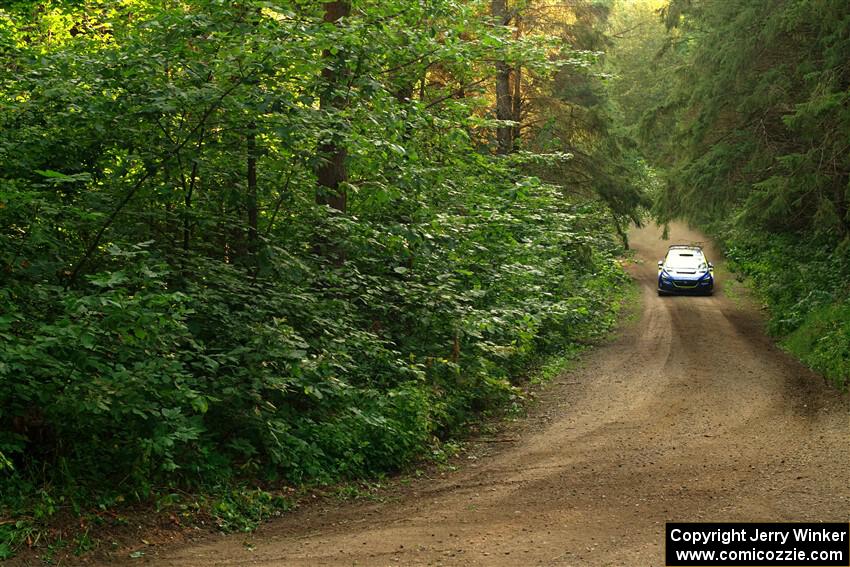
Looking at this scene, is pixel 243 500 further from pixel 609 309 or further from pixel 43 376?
pixel 609 309

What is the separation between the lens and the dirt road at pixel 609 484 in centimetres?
648

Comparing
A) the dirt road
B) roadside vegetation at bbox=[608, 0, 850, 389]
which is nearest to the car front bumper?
roadside vegetation at bbox=[608, 0, 850, 389]

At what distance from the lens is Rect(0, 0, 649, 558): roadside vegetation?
6.74 metres

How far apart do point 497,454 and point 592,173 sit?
15971 millimetres

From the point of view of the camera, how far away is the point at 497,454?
10.2m

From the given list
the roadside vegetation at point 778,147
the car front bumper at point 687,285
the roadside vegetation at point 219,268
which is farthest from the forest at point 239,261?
the car front bumper at point 687,285

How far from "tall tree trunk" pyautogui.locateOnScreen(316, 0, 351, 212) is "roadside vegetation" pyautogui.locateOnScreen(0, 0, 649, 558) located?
4 cm

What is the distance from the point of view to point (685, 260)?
27984 mm

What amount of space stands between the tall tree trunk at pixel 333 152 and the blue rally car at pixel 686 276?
60.0 feet

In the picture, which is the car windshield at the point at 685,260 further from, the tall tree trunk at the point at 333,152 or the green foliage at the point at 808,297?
the tall tree trunk at the point at 333,152

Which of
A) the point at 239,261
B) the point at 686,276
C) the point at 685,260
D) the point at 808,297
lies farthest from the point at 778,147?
the point at 239,261

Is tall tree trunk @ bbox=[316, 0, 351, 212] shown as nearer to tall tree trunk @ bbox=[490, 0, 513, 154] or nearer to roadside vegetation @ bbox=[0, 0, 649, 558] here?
roadside vegetation @ bbox=[0, 0, 649, 558]

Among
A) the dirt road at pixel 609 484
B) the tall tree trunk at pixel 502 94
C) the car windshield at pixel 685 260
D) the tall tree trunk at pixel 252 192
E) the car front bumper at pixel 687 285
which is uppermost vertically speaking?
the tall tree trunk at pixel 502 94

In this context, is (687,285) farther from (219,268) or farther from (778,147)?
(219,268)
